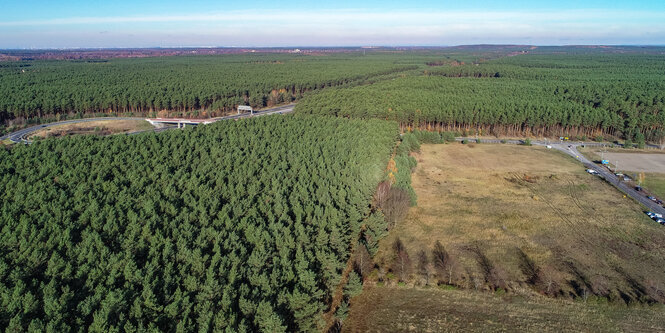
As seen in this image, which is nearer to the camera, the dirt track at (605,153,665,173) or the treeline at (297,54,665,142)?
the dirt track at (605,153,665,173)

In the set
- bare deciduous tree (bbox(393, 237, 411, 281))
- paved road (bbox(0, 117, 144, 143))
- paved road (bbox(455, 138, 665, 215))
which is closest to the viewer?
bare deciduous tree (bbox(393, 237, 411, 281))

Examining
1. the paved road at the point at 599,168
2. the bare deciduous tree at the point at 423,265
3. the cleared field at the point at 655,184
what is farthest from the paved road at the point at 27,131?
the cleared field at the point at 655,184

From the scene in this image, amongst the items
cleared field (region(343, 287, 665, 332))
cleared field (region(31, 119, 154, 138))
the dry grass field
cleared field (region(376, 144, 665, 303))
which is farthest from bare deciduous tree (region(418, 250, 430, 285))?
cleared field (region(31, 119, 154, 138))

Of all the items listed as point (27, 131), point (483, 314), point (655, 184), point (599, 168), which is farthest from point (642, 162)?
point (27, 131)

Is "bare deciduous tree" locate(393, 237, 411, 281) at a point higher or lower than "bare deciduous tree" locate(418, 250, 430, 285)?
higher

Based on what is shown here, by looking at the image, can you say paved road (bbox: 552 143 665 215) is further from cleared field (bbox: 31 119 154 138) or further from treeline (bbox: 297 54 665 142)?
cleared field (bbox: 31 119 154 138)

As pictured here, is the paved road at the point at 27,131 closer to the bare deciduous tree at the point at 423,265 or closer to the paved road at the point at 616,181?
the bare deciduous tree at the point at 423,265

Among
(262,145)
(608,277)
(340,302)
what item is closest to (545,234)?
(608,277)
